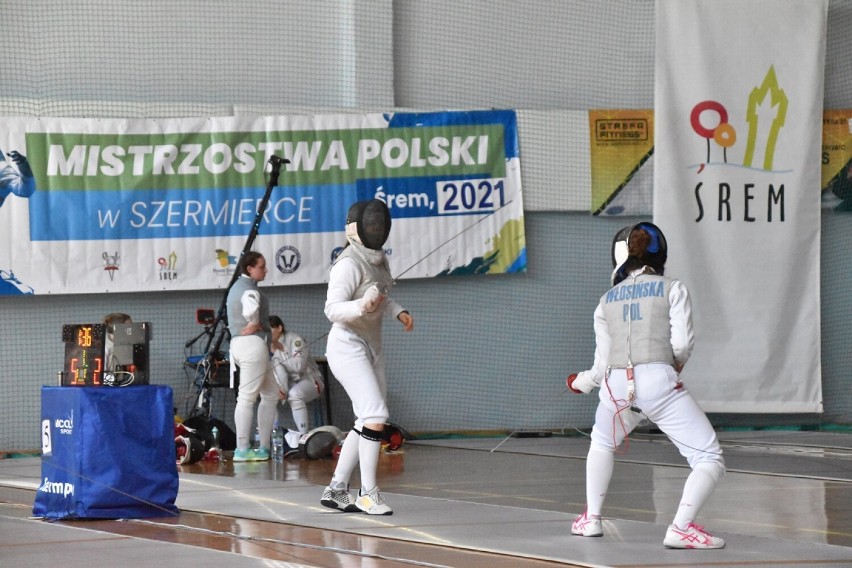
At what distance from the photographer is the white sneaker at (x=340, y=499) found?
219 inches

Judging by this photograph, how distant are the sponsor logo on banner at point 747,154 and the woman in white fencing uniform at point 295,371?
3.58 m

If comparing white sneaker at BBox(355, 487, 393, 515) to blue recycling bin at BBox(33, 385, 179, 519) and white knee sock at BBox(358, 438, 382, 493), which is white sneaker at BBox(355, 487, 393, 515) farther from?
blue recycling bin at BBox(33, 385, 179, 519)

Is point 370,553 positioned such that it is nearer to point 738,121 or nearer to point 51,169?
point 51,169

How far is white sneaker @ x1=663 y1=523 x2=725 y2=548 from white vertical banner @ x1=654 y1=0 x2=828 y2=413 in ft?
19.5

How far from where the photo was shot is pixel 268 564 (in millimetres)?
4137

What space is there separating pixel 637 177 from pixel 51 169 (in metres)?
4.98

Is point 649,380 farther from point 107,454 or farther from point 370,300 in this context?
point 107,454

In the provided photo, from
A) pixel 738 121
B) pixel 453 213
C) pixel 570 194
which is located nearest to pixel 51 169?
pixel 453 213

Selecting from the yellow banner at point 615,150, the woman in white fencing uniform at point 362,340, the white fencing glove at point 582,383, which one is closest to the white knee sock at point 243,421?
the woman in white fencing uniform at point 362,340

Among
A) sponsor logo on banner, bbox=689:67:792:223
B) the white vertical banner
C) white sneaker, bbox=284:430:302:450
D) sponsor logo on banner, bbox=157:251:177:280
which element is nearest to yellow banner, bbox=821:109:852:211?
the white vertical banner

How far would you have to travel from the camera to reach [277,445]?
878 centimetres

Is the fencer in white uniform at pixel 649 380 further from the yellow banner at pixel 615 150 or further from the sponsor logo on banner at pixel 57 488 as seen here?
the yellow banner at pixel 615 150

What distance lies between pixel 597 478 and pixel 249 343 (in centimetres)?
422

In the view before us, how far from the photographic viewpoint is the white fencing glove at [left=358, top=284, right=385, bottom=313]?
5.30m
